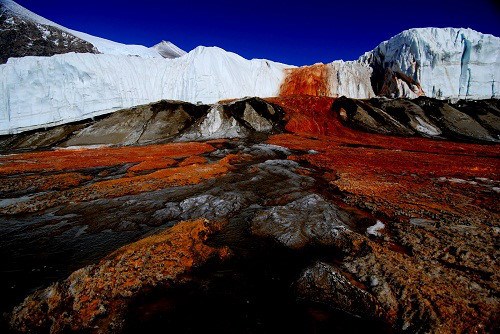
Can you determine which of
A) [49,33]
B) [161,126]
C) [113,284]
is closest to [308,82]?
[161,126]

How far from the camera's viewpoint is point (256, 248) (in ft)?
21.4

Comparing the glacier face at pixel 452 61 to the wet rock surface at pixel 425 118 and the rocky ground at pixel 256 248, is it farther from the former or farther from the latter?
the rocky ground at pixel 256 248

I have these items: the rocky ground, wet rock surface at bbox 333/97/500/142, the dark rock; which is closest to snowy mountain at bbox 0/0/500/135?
wet rock surface at bbox 333/97/500/142

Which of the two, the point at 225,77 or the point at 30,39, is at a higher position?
the point at 30,39

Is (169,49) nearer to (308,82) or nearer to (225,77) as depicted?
Answer: (225,77)

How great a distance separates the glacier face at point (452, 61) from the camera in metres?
38.2

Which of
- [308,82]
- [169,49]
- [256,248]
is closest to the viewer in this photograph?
[256,248]

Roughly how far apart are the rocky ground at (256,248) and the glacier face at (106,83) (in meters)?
22.7

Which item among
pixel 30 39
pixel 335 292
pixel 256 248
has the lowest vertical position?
pixel 256 248

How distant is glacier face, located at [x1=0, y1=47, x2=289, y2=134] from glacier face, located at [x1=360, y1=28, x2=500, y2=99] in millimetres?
21395

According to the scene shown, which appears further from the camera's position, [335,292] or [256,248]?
[256,248]

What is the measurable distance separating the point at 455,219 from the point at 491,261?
6.88 feet

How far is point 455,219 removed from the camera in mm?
6984

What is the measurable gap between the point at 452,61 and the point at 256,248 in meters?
48.0
